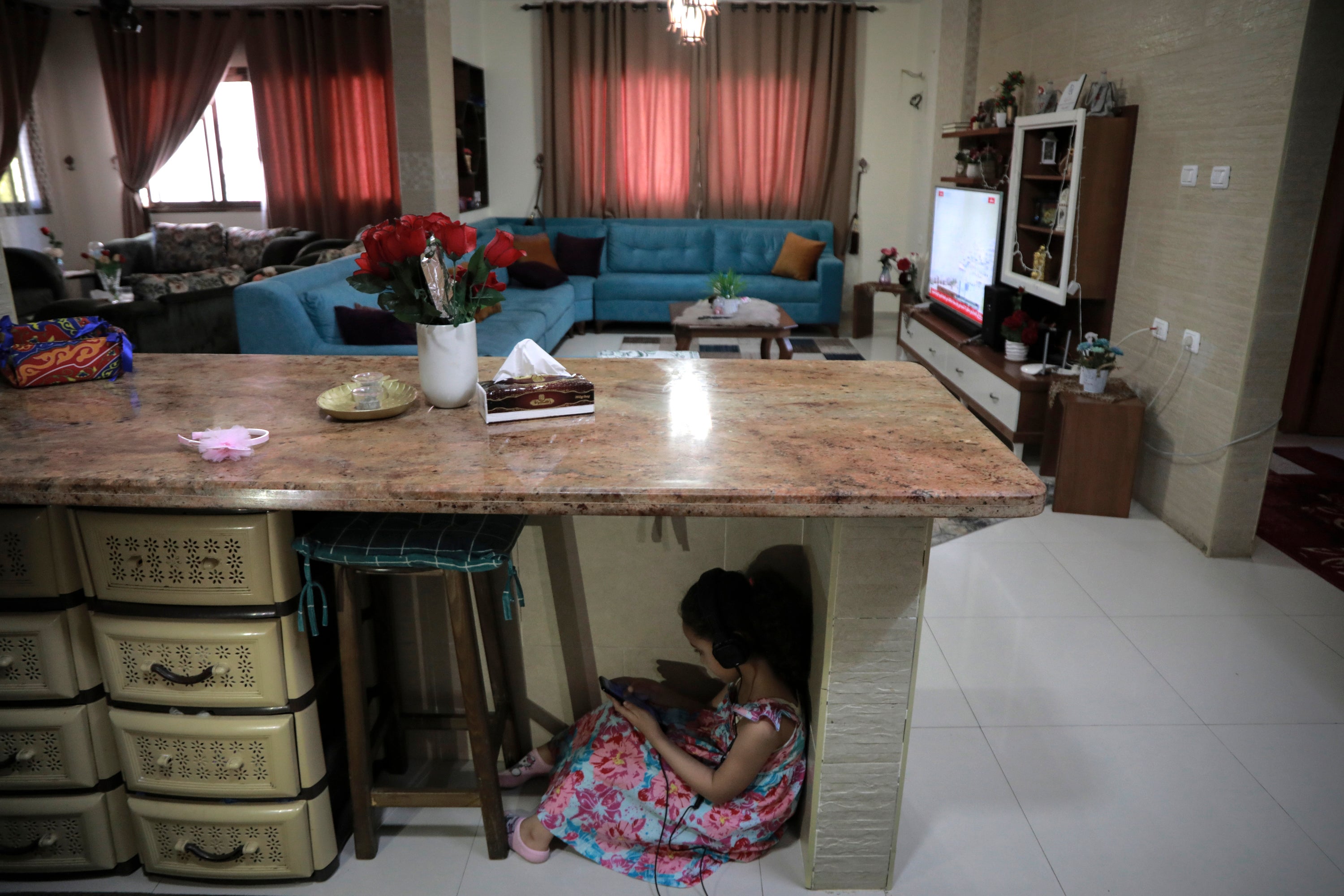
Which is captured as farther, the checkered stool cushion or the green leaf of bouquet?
the green leaf of bouquet

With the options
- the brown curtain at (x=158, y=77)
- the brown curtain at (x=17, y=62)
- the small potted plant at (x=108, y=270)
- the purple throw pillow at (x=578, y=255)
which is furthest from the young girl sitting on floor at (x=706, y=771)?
the brown curtain at (x=17, y=62)

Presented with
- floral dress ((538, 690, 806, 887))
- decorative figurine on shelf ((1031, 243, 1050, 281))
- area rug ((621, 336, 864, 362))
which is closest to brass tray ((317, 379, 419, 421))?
floral dress ((538, 690, 806, 887))

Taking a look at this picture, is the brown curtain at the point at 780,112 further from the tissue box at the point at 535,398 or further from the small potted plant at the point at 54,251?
the tissue box at the point at 535,398

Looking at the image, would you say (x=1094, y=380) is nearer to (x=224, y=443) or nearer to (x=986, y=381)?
(x=986, y=381)

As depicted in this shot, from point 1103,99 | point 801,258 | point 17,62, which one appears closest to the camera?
point 1103,99

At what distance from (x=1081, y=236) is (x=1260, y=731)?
2350 millimetres

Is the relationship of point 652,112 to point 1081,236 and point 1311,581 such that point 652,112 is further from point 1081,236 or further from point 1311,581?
point 1311,581

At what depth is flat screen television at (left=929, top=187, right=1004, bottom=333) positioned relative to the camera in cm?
500

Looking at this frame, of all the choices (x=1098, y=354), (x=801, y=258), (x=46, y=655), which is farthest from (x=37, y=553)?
(x=801, y=258)

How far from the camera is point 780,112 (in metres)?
7.50

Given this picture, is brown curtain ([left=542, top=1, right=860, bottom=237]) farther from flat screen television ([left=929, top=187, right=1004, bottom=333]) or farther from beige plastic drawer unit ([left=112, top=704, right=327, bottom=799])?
beige plastic drawer unit ([left=112, top=704, right=327, bottom=799])

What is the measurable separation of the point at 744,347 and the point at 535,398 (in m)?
5.19

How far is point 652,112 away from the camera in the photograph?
7.54 metres

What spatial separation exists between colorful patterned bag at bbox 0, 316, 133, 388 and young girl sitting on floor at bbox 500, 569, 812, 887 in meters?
1.41
